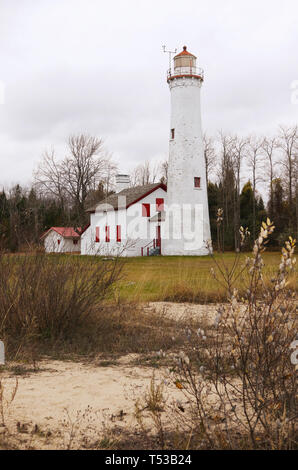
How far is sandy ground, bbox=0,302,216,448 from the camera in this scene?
4.20m

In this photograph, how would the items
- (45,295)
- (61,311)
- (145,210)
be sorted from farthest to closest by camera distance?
(145,210) < (61,311) < (45,295)

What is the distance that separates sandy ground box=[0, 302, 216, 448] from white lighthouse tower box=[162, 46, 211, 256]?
27.0 meters

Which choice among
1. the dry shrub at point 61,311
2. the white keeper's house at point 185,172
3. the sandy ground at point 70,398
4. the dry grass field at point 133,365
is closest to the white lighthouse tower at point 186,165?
the white keeper's house at point 185,172

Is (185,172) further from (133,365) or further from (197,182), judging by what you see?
(133,365)

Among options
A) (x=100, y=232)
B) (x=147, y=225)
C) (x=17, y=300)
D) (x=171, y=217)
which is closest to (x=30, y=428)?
(x=17, y=300)

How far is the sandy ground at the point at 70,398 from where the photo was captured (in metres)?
4.20

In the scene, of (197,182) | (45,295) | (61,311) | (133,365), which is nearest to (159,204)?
(197,182)

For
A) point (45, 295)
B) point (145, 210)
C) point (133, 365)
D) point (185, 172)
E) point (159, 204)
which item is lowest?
point (133, 365)

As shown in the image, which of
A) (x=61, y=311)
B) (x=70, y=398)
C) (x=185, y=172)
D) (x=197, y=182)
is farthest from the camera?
(x=197, y=182)

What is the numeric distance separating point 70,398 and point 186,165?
96.0 ft

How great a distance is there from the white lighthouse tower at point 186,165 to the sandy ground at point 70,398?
2703cm

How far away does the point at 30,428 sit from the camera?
165 inches

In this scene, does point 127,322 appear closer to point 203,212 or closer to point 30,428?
point 30,428

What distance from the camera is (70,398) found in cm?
504
